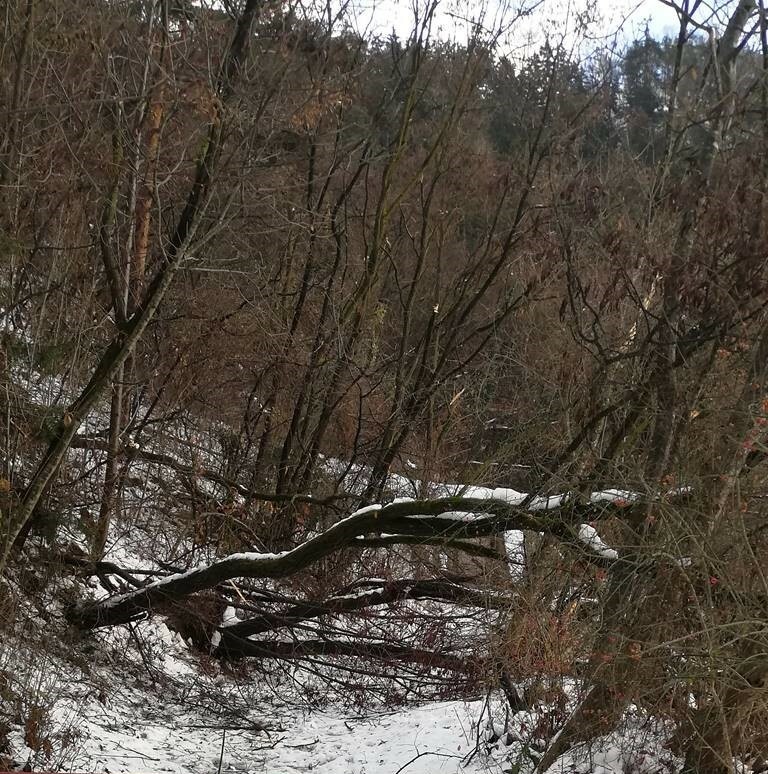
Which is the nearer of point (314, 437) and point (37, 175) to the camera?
point (37, 175)

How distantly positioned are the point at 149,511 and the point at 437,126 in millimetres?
6886

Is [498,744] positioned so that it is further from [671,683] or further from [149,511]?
[149,511]

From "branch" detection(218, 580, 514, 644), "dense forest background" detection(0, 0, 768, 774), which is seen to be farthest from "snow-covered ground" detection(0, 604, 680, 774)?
"branch" detection(218, 580, 514, 644)

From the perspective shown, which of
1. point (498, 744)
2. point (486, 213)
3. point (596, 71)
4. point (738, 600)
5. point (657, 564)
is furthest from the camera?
point (486, 213)

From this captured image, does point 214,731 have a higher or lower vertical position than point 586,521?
lower

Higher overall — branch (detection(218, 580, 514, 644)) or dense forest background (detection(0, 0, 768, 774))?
dense forest background (detection(0, 0, 768, 774))

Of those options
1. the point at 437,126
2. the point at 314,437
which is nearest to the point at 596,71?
the point at 437,126

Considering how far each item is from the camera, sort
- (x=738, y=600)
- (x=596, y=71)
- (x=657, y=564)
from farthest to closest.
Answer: (x=596, y=71)
(x=657, y=564)
(x=738, y=600)

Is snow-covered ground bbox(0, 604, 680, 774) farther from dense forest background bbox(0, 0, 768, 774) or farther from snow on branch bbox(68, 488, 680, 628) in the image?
snow on branch bbox(68, 488, 680, 628)

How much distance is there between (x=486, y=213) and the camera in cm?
1528

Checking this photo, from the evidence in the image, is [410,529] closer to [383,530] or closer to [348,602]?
[383,530]

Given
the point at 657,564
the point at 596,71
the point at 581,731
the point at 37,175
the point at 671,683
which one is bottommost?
the point at 581,731

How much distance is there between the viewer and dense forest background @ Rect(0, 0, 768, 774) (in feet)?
20.2

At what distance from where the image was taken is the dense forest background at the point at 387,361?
6.15 meters
